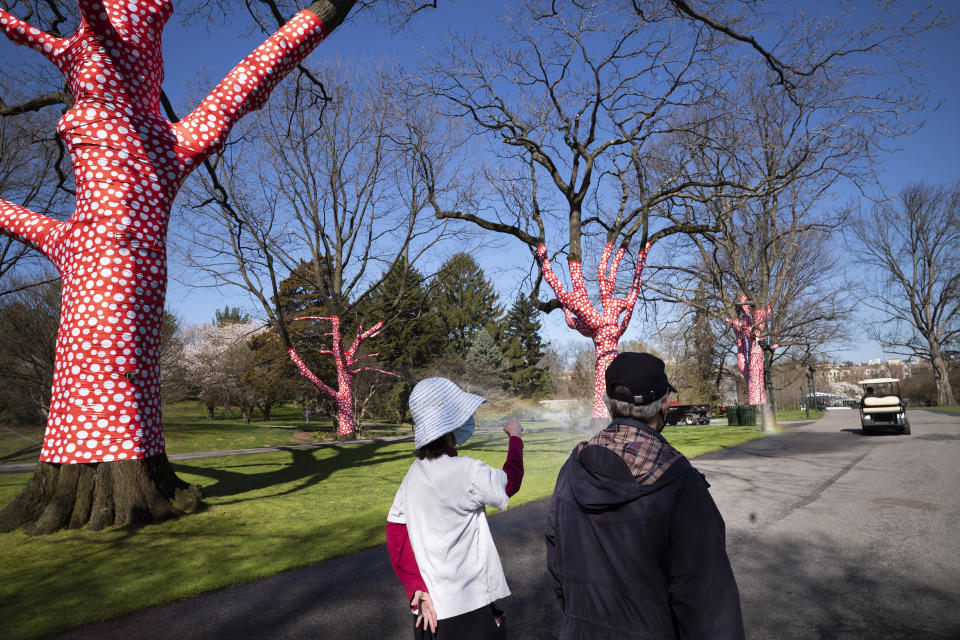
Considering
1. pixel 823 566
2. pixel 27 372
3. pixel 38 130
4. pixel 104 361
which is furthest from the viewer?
pixel 27 372

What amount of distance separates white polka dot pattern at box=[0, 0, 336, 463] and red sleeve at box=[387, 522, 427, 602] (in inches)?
240

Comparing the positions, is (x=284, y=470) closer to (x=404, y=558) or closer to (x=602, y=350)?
(x=602, y=350)

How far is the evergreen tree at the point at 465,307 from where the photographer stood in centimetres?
5344

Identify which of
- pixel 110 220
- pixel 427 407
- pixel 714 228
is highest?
pixel 714 228

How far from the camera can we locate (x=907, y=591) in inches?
177

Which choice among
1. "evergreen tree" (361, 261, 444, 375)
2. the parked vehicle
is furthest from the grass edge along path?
"evergreen tree" (361, 261, 444, 375)

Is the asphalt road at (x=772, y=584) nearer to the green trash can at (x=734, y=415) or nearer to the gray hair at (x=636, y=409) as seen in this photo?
the gray hair at (x=636, y=409)

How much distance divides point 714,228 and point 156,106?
18.1 meters

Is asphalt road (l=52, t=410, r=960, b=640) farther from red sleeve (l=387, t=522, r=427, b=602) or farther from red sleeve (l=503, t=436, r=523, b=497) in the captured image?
red sleeve (l=503, t=436, r=523, b=497)

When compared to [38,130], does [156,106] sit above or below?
below

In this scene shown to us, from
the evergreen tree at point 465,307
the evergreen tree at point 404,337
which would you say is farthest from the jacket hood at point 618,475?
the evergreen tree at point 465,307

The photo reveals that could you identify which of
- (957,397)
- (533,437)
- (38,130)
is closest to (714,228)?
(533,437)

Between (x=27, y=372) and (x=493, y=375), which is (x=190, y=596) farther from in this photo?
(x=493, y=375)

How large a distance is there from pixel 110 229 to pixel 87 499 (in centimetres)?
358
